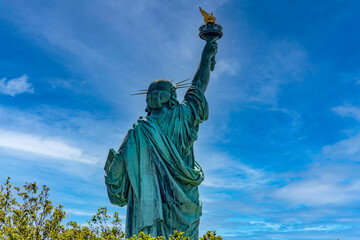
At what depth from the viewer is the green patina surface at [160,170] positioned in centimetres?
1377

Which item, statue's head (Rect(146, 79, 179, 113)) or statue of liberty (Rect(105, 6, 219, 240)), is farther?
statue's head (Rect(146, 79, 179, 113))

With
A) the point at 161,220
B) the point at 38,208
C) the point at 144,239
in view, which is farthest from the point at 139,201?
the point at 38,208

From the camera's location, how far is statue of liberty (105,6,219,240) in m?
13.8

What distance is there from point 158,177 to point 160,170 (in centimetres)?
25

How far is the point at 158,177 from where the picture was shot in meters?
14.1

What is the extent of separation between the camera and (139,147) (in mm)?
14297

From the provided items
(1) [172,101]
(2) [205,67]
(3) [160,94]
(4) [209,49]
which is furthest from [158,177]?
(4) [209,49]

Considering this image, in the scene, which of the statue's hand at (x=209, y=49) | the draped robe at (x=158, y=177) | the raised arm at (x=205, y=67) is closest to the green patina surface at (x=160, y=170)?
the draped robe at (x=158, y=177)

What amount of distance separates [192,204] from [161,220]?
1185mm

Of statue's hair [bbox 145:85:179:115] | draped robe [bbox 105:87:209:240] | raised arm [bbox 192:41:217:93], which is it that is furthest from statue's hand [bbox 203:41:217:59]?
draped robe [bbox 105:87:209:240]

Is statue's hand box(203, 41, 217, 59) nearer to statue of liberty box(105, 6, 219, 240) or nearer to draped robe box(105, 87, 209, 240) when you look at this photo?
statue of liberty box(105, 6, 219, 240)

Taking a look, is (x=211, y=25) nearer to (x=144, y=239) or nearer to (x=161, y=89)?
(x=161, y=89)

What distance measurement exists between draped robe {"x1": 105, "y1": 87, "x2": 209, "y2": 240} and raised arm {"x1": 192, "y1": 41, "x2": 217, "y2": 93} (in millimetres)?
1485

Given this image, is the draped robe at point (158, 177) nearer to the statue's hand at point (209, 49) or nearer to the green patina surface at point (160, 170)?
the green patina surface at point (160, 170)
